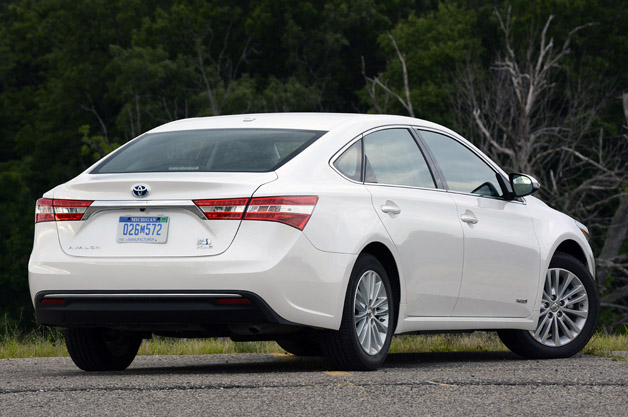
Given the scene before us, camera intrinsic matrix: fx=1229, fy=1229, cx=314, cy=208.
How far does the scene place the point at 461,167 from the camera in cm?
905

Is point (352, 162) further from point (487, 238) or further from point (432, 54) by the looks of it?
point (432, 54)

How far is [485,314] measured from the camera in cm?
885

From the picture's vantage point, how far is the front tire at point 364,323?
24.1 feet

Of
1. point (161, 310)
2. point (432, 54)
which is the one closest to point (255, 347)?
point (161, 310)

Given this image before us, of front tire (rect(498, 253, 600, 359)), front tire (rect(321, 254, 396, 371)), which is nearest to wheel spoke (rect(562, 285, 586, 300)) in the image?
front tire (rect(498, 253, 600, 359))

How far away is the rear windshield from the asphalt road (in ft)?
4.20

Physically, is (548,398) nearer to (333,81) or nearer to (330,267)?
(330,267)

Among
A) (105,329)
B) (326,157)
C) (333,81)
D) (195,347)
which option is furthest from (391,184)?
(333,81)

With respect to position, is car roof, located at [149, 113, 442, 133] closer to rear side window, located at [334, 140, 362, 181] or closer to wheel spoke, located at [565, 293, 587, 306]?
rear side window, located at [334, 140, 362, 181]

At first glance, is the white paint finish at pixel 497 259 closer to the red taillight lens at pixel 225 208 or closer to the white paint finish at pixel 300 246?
the white paint finish at pixel 300 246

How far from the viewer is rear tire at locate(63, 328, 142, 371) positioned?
319 inches

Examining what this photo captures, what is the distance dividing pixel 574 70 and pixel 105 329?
3549 cm

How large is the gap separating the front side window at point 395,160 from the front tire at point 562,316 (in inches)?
65.4

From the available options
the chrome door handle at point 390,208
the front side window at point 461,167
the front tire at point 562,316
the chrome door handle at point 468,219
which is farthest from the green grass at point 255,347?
the chrome door handle at point 390,208
